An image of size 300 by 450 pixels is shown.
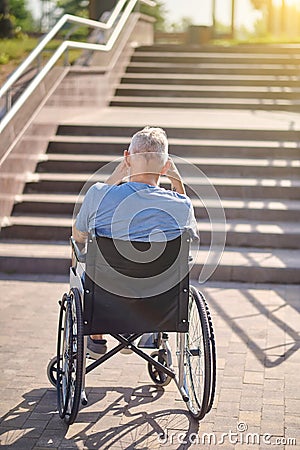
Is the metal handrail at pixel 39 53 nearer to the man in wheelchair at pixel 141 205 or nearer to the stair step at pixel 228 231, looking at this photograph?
the stair step at pixel 228 231

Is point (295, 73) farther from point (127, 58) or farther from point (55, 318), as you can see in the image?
point (55, 318)

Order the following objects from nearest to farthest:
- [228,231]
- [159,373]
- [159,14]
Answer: [159,373] < [228,231] < [159,14]

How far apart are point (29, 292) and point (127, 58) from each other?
27.1 ft

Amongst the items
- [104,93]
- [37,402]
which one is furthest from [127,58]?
[37,402]

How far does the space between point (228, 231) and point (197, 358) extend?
12.8ft

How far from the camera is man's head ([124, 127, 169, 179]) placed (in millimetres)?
4602

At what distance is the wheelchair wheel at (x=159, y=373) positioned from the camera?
5.24 metres

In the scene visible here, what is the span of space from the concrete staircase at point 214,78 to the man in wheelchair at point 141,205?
28.1 feet

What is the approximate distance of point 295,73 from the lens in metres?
14.5

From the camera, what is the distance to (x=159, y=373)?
5352 millimetres

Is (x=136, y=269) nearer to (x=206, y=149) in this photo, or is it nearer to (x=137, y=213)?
(x=137, y=213)

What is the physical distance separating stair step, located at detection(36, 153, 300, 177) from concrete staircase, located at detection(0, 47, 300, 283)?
0.01 metres

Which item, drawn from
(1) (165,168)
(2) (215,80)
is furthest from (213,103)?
(1) (165,168)

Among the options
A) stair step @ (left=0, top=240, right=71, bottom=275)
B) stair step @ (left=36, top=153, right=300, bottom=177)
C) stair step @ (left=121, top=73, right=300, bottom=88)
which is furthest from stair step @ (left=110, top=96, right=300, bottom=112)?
stair step @ (left=0, top=240, right=71, bottom=275)
